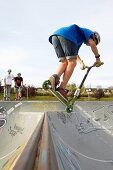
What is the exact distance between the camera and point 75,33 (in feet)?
17.6

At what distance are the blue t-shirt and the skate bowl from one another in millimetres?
1390

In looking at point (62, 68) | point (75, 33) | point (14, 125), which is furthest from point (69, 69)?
point (14, 125)

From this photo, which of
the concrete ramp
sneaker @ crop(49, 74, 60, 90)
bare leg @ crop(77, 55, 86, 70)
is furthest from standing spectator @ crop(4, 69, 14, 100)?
sneaker @ crop(49, 74, 60, 90)

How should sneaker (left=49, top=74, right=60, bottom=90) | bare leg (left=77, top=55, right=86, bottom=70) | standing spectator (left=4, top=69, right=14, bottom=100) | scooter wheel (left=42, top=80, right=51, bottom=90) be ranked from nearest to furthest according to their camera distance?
sneaker (left=49, top=74, right=60, bottom=90) < scooter wheel (left=42, top=80, right=51, bottom=90) < bare leg (left=77, top=55, right=86, bottom=70) < standing spectator (left=4, top=69, right=14, bottom=100)

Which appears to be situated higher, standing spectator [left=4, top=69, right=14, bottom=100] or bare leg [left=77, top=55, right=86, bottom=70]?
standing spectator [left=4, top=69, right=14, bottom=100]

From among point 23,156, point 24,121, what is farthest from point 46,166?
point 24,121

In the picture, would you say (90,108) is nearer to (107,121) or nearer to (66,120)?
(107,121)

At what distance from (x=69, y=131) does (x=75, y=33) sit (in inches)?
100

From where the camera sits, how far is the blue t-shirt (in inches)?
210

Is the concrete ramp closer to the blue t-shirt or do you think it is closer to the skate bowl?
the skate bowl

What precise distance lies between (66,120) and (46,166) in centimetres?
664

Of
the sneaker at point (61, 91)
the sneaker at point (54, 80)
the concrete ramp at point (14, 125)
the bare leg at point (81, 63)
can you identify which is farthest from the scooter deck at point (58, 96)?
the bare leg at point (81, 63)

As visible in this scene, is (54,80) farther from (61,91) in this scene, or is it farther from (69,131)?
(69,131)

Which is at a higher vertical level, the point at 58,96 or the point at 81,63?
the point at 81,63
